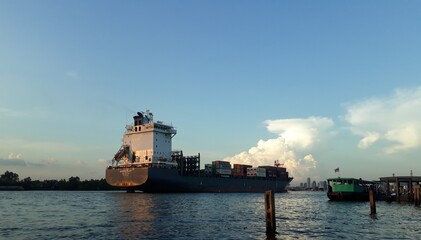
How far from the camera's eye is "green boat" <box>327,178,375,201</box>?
66.8m

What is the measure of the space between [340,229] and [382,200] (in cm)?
4842

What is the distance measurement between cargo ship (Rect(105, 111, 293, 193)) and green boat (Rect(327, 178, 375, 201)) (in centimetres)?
3998

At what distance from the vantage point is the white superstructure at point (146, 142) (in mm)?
95875

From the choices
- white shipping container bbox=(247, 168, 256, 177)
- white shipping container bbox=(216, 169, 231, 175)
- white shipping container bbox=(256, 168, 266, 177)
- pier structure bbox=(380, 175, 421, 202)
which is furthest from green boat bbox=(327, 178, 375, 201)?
white shipping container bbox=(256, 168, 266, 177)

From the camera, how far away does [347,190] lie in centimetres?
6688

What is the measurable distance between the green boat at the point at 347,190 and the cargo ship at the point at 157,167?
40.0 meters

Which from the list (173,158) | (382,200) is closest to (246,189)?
(173,158)

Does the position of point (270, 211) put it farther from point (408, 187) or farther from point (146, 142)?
point (146, 142)

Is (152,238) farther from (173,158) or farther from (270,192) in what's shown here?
(173,158)

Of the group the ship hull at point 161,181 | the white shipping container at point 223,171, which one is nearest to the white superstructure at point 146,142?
the ship hull at point 161,181

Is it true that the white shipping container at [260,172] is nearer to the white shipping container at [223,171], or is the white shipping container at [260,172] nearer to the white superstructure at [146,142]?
the white shipping container at [223,171]

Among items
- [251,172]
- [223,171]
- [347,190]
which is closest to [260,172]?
[251,172]

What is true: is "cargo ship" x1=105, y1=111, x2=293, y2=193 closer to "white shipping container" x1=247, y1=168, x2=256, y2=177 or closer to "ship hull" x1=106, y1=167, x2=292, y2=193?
"ship hull" x1=106, y1=167, x2=292, y2=193

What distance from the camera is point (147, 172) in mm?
86500
